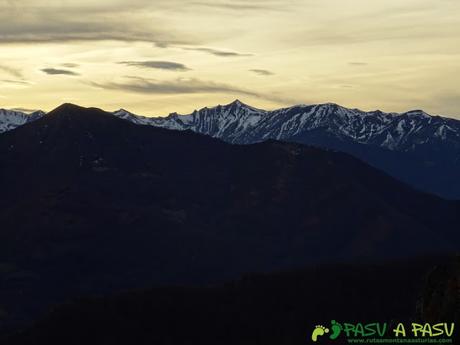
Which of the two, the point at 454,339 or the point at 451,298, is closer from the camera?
the point at 454,339

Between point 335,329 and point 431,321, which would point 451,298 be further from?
point 335,329

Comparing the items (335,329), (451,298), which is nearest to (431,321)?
(451,298)

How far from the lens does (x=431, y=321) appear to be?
161m

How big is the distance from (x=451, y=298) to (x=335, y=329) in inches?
1304

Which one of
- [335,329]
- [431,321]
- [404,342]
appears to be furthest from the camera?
[431,321]

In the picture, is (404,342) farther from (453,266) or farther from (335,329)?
(453,266)

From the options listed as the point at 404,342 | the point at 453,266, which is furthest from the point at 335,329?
the point at 453,266

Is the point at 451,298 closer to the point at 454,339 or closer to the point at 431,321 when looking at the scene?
the point at 431,321

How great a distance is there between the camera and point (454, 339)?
141m

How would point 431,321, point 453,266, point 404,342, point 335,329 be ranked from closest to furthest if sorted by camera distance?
point 335,329, point 404,342, point 431,321, point 453,266

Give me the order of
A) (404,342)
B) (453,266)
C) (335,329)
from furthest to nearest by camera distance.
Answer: (453,266) < (404,342) < (335,329)

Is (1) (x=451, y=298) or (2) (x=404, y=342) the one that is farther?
(1) (x=451, y=298)

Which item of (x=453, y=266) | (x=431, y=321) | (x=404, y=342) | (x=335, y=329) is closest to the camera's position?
(x=335, y=329)

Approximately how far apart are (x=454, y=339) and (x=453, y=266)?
36992mm
